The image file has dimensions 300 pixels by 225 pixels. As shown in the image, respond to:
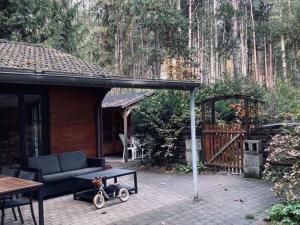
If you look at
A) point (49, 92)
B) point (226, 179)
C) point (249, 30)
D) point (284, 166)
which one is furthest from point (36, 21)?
point (249, 30)

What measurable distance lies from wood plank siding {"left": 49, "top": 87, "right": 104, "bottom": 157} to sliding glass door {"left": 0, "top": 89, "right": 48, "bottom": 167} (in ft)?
0.86

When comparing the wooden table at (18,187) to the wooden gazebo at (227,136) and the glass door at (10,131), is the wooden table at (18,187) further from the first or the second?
the wooden gazebo at (227,136)

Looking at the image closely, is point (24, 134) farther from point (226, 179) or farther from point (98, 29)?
point (98, 29)

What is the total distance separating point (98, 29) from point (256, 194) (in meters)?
22.0

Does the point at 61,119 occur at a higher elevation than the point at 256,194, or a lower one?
higher

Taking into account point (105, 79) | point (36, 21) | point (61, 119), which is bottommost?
point (61, 119)

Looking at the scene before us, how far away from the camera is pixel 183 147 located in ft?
35.8

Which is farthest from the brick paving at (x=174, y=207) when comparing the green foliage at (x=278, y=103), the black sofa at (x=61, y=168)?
the green foliage at (x=278, y=103)

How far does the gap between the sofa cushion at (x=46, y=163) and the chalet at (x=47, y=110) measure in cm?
51

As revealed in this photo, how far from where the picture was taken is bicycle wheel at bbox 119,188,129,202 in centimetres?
703

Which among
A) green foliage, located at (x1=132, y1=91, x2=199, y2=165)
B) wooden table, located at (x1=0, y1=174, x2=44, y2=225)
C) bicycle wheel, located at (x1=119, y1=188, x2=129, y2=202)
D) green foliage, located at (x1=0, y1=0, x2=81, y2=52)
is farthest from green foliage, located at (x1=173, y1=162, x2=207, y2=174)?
green foliage, located at (x1=0, y1=0, x2=81, y2=52)

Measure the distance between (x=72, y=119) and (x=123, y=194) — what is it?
307 cm

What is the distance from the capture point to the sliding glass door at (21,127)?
313 inches

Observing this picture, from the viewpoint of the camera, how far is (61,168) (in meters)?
8.12
